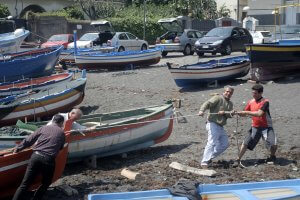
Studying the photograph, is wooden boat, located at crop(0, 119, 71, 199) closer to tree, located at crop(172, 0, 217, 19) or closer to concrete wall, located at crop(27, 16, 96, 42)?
concrete wall, located at crop(27, 16, 96, 42)

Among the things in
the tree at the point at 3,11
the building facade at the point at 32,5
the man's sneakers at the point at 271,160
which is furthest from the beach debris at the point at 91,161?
the building facade at the point at 32,5

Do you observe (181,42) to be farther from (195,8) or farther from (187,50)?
(195,8)

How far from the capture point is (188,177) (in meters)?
9.15

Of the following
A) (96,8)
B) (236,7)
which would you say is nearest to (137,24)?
(96,8)

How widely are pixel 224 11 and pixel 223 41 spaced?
24.3m

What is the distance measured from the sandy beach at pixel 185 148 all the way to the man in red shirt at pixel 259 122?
1.35ft

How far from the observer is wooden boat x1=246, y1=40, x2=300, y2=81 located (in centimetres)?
1811

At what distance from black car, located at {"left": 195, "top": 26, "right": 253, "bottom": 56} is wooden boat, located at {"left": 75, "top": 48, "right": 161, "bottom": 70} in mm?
3281

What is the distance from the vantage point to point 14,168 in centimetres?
822

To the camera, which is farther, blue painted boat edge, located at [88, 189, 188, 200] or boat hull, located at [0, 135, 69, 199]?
boat hull, located at [0, 135, 69, 199]

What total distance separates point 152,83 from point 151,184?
11.5 meters

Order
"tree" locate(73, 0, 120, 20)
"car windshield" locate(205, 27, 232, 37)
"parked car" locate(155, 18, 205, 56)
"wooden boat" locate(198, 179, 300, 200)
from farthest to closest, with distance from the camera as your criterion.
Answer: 1. "tree" locate(73, 0, 120, 20)
2. "parked car" locate(155, 18, 205, 56)
3. "car windshield" locate(205, 27, 232, 37)
4. "wooden boat" locate(198, 179, 300, 200)

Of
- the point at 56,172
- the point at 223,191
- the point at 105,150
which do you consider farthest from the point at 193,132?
the point at 223,191

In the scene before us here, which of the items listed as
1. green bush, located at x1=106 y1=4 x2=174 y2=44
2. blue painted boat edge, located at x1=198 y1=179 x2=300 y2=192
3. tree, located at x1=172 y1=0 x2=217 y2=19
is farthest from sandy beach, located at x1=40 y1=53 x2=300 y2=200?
tree, located at x1=172 y1=0 x2=217 y2=19
